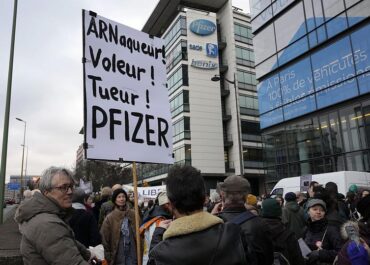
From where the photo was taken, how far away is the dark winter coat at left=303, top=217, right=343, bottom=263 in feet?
13.5

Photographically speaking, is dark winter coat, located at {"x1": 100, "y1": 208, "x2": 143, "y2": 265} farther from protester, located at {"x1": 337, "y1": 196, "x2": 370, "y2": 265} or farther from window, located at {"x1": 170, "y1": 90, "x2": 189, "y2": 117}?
window, located at {"x1": 170, "y1": 90, "x2": 189, "y2": 117}

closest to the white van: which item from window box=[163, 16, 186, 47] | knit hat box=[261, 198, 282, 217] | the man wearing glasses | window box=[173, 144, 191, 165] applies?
knit hat box=[261, 198, 282, 217]

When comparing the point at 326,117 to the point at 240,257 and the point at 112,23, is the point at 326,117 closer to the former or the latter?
the point at 112,23

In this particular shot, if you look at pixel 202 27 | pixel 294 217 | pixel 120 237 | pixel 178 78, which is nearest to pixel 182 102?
pixel 178 78

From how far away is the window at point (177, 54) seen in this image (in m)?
44.0

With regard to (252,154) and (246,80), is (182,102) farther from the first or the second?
(252,154)

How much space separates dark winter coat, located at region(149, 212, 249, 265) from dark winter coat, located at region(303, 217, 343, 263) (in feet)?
8.19

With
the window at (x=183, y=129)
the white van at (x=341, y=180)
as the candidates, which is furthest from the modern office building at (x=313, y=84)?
the window at (x=183, y=129)

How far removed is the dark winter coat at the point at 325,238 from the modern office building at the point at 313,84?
16.0 m

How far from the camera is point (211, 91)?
44969mm

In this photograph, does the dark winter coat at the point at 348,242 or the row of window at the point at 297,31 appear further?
the row of window at the point at 297,31

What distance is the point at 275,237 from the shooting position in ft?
12.0

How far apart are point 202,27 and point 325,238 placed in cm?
4327

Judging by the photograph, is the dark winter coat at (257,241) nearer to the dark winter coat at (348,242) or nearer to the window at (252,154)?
the dark winter coat at (348,242)
